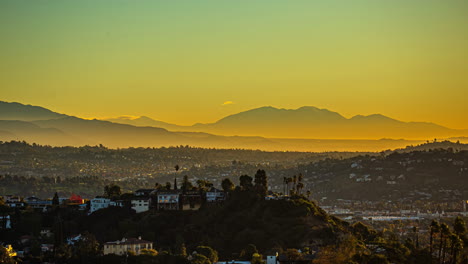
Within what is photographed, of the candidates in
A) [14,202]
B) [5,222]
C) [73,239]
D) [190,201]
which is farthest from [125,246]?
[14,202]

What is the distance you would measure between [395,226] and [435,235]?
64.6 metres

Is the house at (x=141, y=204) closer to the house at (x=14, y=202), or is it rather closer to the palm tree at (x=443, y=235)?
the house at (x=14, y=202)

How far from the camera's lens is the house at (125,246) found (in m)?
107

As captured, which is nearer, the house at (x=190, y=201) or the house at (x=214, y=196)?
the house at (x=190, y=201)

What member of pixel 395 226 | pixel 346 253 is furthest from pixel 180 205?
pixel 395 226

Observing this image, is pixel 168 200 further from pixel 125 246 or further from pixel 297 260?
pixel 297 260

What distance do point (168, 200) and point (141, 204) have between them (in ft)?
11.0

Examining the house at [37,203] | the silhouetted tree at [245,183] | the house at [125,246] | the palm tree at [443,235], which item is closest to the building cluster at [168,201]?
the silhouetted tree at [245,183]

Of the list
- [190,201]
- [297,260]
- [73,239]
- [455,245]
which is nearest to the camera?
[455,245]

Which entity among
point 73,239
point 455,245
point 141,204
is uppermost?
point 141,204

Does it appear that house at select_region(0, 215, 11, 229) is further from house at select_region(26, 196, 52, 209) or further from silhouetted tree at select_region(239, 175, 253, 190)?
silhouetted tree at select_region(239, 175, 253, 190)

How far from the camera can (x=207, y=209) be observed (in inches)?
4953

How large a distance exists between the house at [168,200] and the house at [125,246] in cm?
1719

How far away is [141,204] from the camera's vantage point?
129875mm
